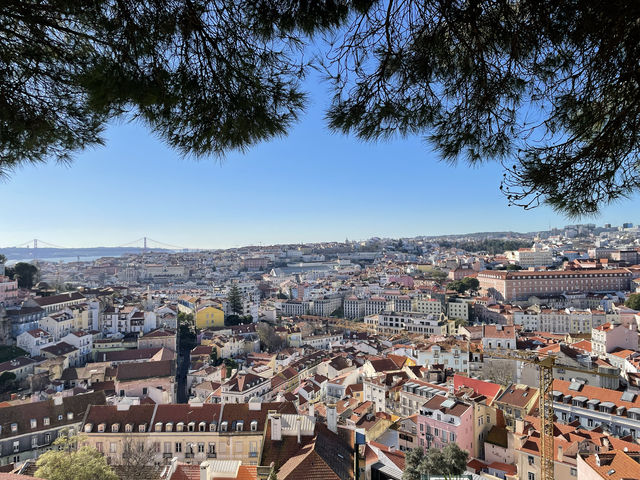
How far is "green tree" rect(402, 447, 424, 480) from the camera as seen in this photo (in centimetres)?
711

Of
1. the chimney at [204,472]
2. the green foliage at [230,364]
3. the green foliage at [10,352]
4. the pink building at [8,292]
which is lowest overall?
the green foliage at [230,364]

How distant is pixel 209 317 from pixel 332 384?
12.6 meters

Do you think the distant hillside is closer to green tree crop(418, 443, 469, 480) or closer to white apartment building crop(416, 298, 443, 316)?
white apartment building crop(416, 298, 443, 316)

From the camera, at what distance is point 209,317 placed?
2434cm

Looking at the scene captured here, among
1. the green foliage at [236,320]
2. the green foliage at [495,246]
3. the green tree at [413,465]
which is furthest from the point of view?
the green foliage at [495,246]

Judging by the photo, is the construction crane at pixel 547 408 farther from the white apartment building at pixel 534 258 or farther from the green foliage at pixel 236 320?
the white apartment building at pixel 534 258

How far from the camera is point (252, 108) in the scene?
1.70m

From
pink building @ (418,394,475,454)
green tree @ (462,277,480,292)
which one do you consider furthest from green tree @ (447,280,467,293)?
pink building @ (418,394,475,454)

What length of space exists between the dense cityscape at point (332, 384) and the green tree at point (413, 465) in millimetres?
40

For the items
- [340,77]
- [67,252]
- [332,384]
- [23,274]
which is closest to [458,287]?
[332,384]

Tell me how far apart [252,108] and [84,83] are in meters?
0.57

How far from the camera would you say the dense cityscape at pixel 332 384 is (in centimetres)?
749

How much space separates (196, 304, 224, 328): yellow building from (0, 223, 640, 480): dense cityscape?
0.24 feet

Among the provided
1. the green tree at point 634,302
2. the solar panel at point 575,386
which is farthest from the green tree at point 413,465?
the green tree at point 634,302
